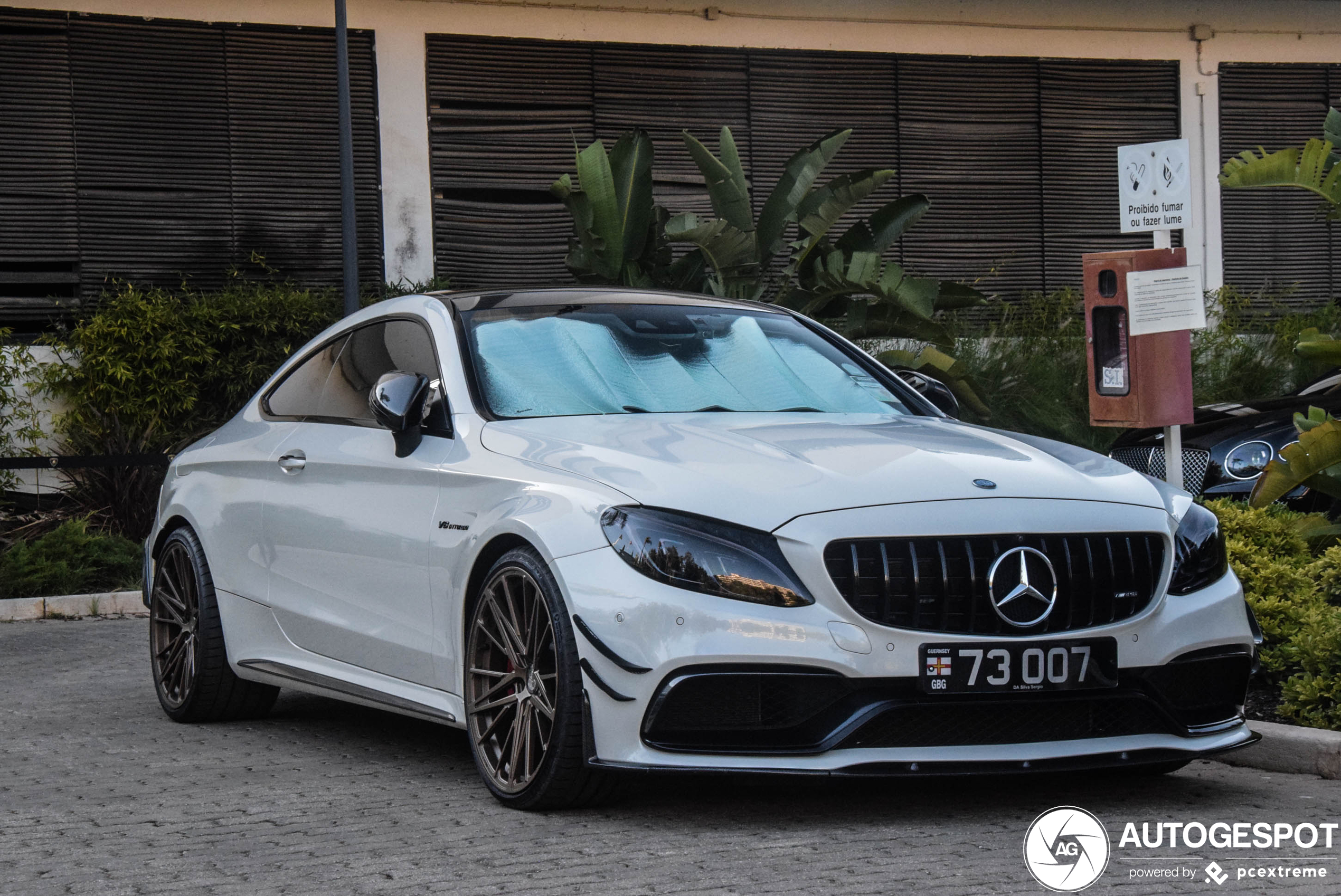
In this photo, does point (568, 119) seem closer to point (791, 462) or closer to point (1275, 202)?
point (1275, 202)

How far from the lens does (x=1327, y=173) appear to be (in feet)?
28.3

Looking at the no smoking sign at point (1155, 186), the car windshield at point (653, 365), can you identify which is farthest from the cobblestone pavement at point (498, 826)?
the no smoking sign at point (1155, 186)

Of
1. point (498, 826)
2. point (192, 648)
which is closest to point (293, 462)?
point (192, 648)

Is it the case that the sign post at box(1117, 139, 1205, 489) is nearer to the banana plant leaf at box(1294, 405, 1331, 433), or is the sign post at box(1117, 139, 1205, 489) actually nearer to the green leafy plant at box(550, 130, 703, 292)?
the banana plant leaf at box(1294, 405, 1331, 433)

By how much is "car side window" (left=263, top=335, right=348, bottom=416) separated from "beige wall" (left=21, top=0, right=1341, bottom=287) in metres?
10.0

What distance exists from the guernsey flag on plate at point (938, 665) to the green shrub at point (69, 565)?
9.59m

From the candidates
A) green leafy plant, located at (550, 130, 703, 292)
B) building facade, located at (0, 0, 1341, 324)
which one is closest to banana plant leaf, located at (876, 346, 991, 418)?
green leafy plant, located at (550, 130, 703, 292)

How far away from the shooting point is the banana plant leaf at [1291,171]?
27.2 ft

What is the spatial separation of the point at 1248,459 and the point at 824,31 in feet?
31.7

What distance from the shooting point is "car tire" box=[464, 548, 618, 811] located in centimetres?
498

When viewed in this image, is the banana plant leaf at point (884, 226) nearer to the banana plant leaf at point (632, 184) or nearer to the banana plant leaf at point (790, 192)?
the banana plant leaf at point (790, 192)

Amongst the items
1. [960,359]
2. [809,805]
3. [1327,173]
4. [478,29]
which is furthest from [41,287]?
[809,805]

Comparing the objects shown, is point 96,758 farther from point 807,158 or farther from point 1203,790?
point 807,158

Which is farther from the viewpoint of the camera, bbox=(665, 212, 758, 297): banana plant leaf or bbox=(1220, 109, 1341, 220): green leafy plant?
bbox=(665, 212, 758, 297): banana plant leaf
